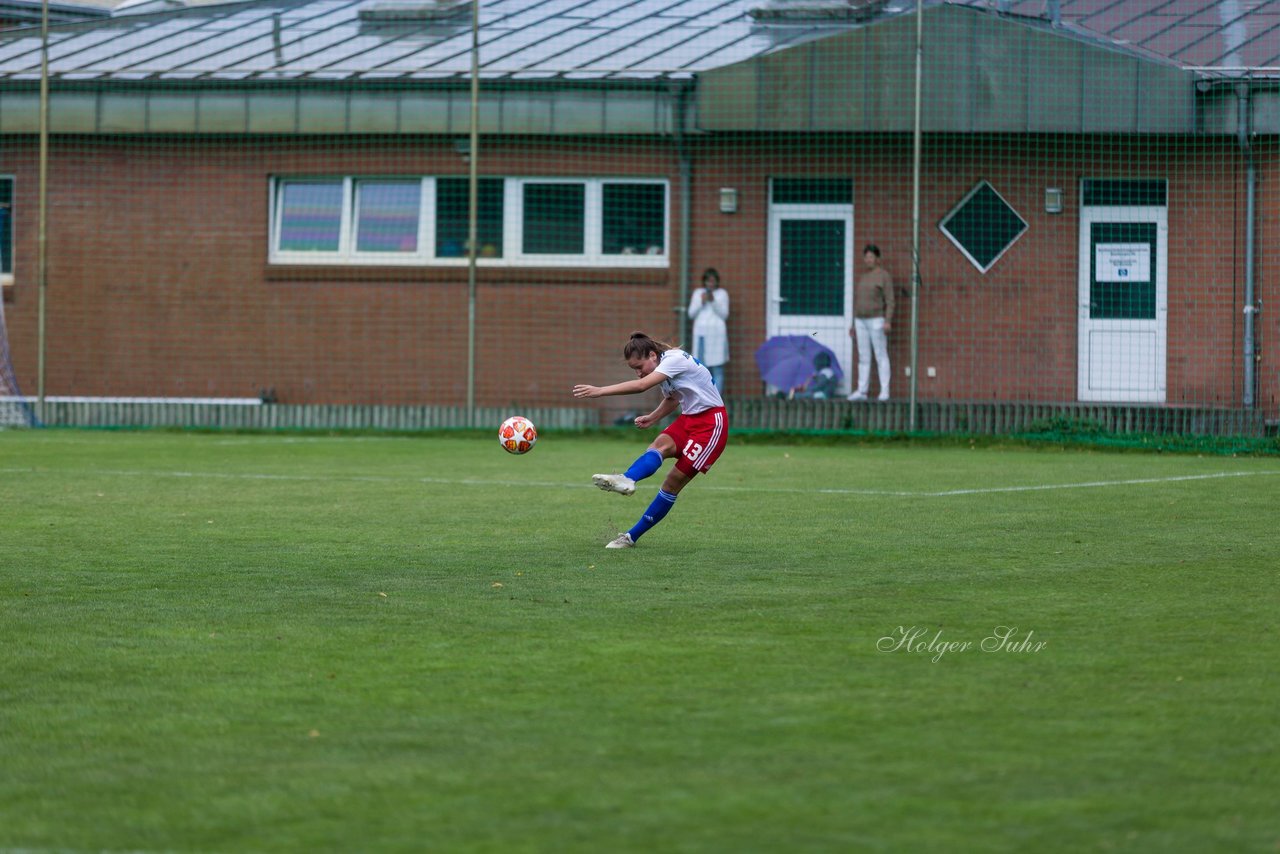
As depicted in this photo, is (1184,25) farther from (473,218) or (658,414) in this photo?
(658,414)

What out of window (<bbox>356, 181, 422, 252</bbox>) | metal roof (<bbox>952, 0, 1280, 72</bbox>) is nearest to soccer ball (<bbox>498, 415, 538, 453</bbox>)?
metal roof (<bbox>952, 0, 1280, 72</bbox>)

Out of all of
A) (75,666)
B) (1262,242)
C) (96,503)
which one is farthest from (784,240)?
(75,666)

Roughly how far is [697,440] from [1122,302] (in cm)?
1241

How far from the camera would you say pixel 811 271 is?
74.3ft

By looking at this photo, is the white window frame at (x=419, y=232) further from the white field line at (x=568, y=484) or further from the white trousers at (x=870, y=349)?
the white field line at (x=568, y=484)

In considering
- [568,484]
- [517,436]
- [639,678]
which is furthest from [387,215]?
[639,678]

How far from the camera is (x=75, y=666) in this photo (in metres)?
6.61

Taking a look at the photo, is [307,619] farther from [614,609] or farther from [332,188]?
[332,188]

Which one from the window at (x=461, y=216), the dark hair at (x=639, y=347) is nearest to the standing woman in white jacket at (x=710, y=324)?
the window at (x=461, y=216)

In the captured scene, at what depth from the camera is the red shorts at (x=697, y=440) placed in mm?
10867

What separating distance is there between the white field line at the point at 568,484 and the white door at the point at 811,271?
7.34 meters

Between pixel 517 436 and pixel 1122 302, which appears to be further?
pixel 1122 302

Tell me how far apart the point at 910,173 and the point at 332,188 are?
7221 mm

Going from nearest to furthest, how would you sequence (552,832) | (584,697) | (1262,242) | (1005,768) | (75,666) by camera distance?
(552,832), (1005,768), (584,697), (75,666), (1262,242)
